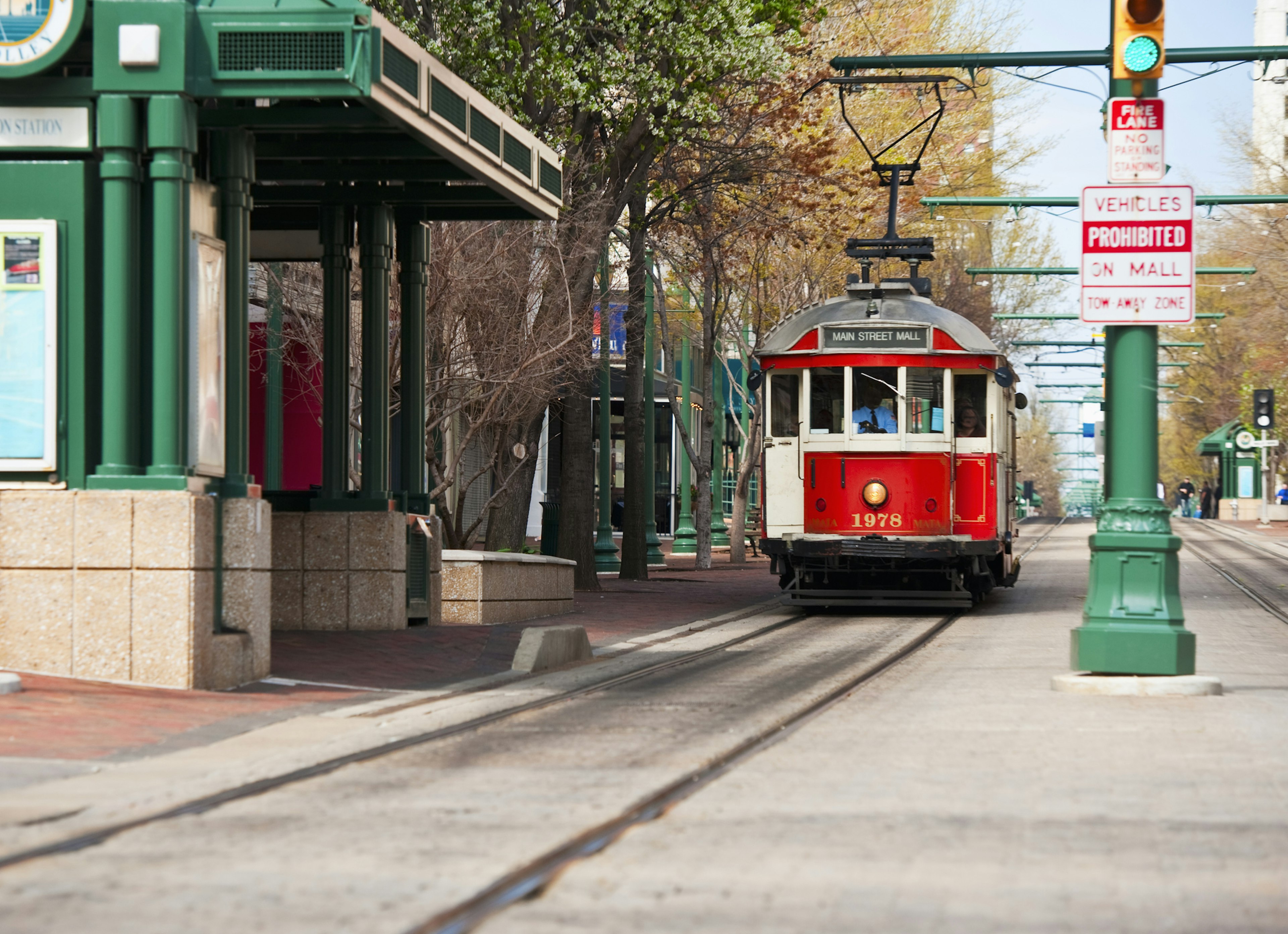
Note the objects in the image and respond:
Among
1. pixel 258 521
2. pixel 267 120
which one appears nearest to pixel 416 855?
pixel 258 521

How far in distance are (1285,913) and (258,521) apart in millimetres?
8251

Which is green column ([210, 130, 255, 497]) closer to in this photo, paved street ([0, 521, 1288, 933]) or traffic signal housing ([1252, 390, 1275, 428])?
paved street ([0, 521, 1288, 933])

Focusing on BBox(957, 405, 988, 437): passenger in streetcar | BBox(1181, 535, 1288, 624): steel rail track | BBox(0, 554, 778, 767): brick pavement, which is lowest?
BBox(1181, 535, 1288, 624): steel rail track

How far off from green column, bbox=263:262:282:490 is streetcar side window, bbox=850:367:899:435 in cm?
775

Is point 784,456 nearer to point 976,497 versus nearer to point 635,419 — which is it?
point 976,497

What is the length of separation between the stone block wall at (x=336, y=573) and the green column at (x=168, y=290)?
4072 millimetres

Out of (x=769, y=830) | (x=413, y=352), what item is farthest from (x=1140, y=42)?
(x=413, y=352)

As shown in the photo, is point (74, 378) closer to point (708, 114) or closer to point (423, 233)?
point (423, 233)

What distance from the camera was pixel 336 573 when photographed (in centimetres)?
1566

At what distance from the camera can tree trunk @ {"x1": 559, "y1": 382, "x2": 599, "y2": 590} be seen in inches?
963

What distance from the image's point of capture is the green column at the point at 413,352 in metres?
16.8

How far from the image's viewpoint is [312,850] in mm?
6215

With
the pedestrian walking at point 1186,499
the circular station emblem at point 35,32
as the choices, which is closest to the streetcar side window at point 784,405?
the circular station emblem at point 35,32

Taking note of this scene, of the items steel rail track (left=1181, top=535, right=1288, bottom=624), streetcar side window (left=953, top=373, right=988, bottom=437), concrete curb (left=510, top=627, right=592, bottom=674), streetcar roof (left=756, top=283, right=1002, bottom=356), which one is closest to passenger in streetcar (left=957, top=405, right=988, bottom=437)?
streetcar side window (left=953, top=373, right=988, bottom=437)
